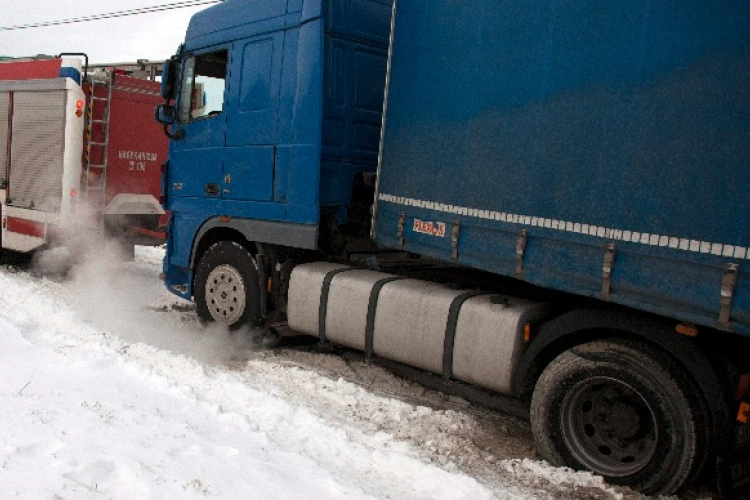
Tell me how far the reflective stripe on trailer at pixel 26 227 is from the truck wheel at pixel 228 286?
3843mm

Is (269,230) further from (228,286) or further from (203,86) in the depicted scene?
(203,86)

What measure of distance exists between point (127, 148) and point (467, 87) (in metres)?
6.88

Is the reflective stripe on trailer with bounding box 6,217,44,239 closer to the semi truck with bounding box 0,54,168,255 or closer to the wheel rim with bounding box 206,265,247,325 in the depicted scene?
the semi truck with bounding box 0,54,168,255

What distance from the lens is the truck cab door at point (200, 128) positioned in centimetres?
666

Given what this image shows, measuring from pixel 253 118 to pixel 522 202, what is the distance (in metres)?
3.06

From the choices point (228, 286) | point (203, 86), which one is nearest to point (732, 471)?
point (228, 286)

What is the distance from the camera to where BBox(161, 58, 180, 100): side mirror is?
281 inches

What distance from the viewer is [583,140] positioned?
388 centimetres

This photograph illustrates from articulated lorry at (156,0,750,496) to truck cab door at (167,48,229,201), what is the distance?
6 centimetres

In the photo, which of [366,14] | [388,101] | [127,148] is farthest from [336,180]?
[127,148]

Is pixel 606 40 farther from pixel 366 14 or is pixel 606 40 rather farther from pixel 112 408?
pixel 112 408

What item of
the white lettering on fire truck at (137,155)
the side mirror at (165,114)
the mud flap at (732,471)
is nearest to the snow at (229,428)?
the mud flap at (732,471)

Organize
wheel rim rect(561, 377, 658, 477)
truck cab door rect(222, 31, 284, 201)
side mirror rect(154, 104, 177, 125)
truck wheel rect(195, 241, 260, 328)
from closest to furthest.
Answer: wheel rim rect(561, 377, 658, 477), truck cab door rect(222, 31, 284, 201), truck wheel rect(195, 241, 260, 328), side mirror rect(154, 104, 177, 125)

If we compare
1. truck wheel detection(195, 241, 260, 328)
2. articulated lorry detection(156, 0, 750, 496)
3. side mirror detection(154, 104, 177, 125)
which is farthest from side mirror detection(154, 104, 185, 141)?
truck wheel detection(195, 241, 260, 328)
